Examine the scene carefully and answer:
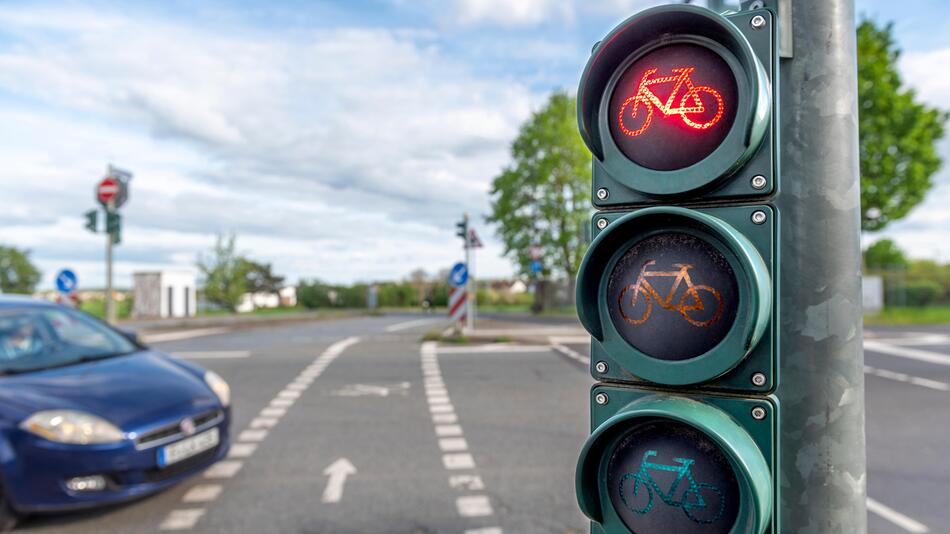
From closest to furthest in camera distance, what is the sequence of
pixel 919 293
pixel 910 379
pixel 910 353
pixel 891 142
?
1. pixel 910 379
2. pixel 910 353
3. pixel 891 142
4. pixel 919 293

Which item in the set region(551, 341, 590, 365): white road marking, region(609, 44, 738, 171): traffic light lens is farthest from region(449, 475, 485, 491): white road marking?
region(551, 341, 590, 365): white road marking

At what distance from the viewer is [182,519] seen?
4.51 meters

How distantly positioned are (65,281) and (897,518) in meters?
21.4

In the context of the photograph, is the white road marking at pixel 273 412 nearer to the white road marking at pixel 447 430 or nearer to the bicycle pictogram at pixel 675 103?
the white road marking at pixel 447 430

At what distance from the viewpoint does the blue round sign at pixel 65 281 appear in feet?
64.2

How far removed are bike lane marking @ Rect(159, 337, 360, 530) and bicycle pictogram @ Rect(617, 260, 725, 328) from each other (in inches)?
163

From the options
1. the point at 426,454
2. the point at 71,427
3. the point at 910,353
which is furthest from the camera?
the point at 910,353

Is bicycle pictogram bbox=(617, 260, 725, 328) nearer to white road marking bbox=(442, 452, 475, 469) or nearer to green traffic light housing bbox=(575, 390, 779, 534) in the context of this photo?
green traffic light housing bbox=(575, 390, 779, 534)

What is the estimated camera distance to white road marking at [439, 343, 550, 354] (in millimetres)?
15898

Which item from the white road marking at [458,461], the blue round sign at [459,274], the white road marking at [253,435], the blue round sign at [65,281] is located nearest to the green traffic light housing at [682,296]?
the white road marking at [458,461]

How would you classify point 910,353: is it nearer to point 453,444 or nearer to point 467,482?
point 453,444

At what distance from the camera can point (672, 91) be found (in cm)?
122

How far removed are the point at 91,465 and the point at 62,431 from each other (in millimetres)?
281

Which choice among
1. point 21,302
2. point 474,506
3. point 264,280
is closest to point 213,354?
point 21,302
